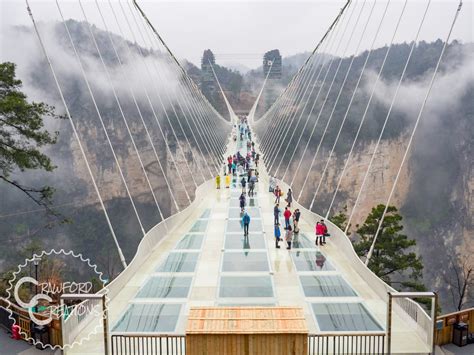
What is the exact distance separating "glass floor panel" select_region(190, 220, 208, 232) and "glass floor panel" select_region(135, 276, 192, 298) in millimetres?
4508

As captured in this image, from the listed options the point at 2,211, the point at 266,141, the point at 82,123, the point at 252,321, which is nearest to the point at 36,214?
the point at 2,211

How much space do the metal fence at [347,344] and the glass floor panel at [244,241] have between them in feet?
18.2

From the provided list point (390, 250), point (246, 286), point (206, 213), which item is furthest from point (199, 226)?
point (390, 250)

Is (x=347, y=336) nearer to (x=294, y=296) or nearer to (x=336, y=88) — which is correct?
(x=294, y=296)

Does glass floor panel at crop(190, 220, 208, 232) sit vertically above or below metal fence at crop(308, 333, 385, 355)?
below

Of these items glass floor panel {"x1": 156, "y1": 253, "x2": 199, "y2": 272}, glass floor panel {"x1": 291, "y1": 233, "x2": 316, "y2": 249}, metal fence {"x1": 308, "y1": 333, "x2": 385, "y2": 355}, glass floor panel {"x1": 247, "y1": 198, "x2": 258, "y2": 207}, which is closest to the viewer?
metal fence {"x1": 308, "y1": 333, "x2": 385, "y2": 355}

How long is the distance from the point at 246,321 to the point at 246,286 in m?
3.24

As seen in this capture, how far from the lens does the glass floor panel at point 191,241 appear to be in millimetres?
12523

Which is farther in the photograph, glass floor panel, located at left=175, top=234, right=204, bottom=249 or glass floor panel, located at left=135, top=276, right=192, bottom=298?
glass floor panel, located at left=175, top=234, right=204, bottom=249

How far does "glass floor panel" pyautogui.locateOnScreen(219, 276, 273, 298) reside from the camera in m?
8.93

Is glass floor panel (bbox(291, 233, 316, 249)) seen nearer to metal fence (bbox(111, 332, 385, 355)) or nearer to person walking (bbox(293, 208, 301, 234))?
person walking (bbox(293, 208, 301, 234))

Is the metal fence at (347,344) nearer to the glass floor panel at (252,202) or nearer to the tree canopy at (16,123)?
the tree canopy at (16,123)

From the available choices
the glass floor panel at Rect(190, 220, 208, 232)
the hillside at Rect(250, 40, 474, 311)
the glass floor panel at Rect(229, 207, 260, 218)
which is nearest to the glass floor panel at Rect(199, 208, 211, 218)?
the glass floor panel at Rect(229, 207, 260, 218)

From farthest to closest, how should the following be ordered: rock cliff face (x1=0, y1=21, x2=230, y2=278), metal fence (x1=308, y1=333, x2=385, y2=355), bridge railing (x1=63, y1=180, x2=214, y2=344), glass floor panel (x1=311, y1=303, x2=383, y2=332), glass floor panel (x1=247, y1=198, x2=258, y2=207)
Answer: rock cliff face (x1=0, y1=21, x2=230, y2=278) → glass floor panel (x1=247, y1=198, x2=258, y2=207) → glass floor panel (x1=311, y1=303, x2=383, y2=332) → bridge railing (x1=63, y1=180, x2=214, y2=344) → metal fence (x1=308, y1=333, x2=385, y2=355)
